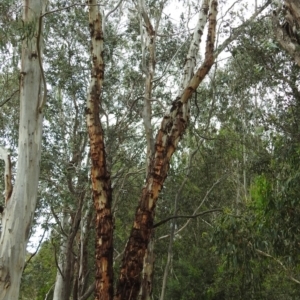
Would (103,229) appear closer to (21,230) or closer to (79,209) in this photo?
(21,230)

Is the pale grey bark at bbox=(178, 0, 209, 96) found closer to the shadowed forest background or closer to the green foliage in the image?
the shadowed forest background

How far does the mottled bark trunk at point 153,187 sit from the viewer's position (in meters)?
3.55

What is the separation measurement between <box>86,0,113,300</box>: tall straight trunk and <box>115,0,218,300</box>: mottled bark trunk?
0.13 m

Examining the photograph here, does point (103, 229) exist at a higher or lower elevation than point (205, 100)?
lower

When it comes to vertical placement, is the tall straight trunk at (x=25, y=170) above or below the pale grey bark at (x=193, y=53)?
below

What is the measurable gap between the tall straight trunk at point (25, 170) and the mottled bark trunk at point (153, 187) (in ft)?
2.70

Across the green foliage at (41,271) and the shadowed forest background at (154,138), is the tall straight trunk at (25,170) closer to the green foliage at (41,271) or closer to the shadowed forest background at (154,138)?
the shadowed forest background at (154,138)

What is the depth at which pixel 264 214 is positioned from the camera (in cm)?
670

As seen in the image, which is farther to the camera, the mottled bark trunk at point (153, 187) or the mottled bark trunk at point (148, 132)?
the mottled bark trunk at point (148, 132)

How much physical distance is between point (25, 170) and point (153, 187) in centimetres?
107

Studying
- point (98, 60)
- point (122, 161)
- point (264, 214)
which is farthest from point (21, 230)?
point (122, 161)

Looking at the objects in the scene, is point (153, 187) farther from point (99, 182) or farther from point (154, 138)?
point (154, 138)

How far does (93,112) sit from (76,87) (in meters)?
5.64

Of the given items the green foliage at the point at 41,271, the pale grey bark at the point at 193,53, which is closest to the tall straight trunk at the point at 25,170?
Answer: the pale grey bark at the point at 193,53
